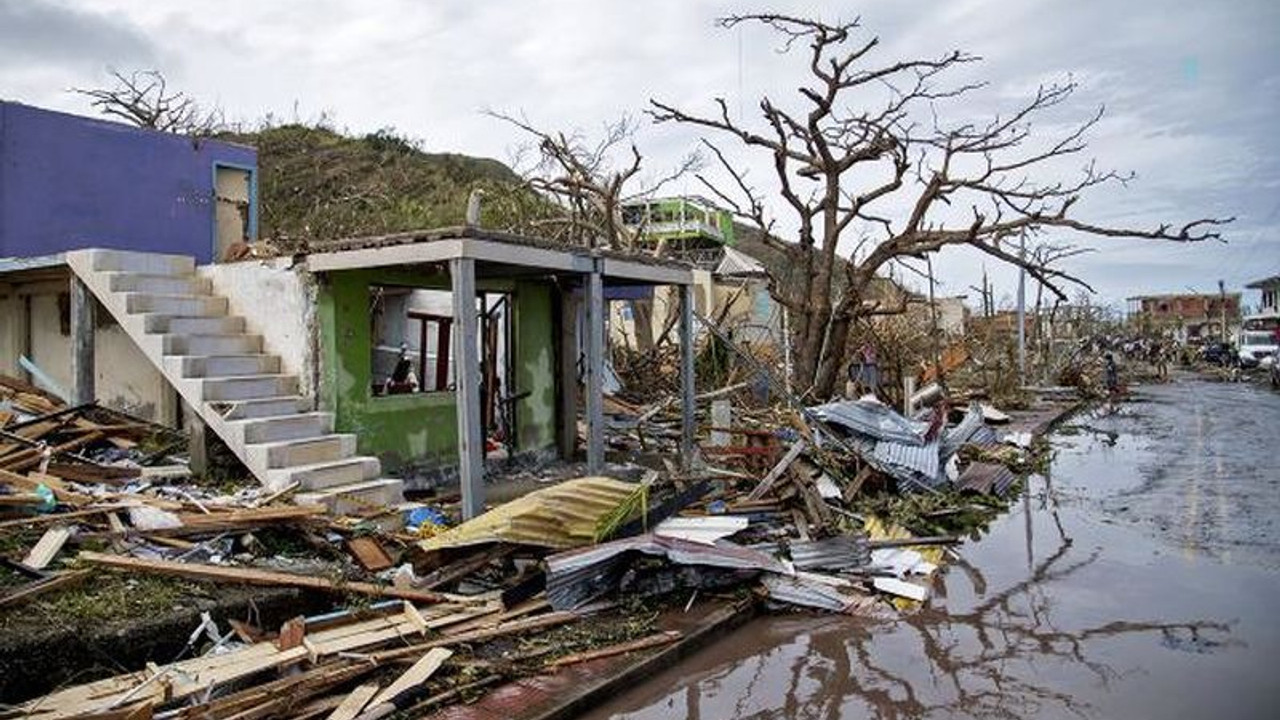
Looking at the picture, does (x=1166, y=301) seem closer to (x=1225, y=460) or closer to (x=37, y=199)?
(x=1225, y=460)

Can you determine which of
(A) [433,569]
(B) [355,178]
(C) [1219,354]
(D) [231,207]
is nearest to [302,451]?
(A) [433,569]

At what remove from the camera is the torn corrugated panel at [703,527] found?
27.6 ft

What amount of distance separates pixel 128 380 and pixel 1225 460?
1724 centimetres

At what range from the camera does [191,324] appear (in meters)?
10.3

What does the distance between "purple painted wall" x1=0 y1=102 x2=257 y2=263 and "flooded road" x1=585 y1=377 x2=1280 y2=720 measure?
40.5 ft

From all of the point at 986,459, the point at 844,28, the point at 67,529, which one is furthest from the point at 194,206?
the point at 986,459

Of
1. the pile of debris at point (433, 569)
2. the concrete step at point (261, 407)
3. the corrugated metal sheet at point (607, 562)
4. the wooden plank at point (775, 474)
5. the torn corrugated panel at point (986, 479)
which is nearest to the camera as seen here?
the pile of debris at point (433, 569)

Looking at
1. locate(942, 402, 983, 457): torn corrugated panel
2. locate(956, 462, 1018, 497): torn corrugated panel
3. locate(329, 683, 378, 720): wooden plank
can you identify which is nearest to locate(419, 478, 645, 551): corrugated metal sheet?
locate(329, 683, 378, 720): wooden plank

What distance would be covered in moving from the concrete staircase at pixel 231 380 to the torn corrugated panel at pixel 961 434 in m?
7.71

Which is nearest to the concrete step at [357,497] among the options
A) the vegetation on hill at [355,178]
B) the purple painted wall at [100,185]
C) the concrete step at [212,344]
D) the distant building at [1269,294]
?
the concrete step at [212,344]

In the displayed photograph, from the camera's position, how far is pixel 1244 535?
997 centimetres

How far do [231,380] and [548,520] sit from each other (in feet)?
14.5

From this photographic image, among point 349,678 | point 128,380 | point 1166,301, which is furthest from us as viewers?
point 1166,301

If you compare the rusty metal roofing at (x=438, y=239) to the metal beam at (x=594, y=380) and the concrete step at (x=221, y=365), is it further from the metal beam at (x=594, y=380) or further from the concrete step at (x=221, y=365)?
the concrete step at (x=221, y=365)
